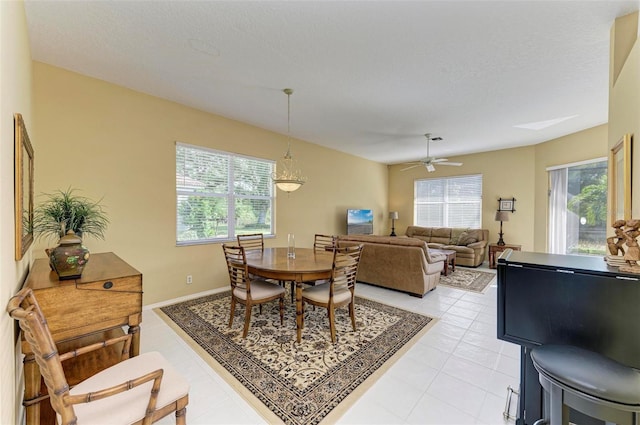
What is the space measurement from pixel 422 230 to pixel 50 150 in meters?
→ 7.38

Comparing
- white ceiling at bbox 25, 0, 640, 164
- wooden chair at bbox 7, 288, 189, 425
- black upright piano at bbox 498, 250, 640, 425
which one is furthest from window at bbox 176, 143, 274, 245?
black upright piano at bbox 498, 250, 640, 425

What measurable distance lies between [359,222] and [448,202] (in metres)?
2.58

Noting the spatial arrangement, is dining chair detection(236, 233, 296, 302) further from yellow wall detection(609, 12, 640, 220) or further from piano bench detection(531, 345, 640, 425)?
yellow wall detection(609, 12, 640, 220)

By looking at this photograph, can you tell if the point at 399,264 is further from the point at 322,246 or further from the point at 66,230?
the point at 66,230

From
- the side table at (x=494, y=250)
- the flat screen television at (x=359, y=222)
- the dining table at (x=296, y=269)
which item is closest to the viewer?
the dining table at (x=296, y=269)

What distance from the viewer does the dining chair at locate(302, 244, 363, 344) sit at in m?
2.60

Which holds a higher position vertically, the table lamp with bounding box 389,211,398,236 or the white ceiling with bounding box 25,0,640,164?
the white ceiling with bounding box 25,0,640,164

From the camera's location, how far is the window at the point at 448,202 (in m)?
6.82

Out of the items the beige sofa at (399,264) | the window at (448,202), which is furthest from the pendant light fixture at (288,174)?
the window at (448,202)

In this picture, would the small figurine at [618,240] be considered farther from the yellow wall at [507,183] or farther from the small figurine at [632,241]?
the yellow wall at [507,183]

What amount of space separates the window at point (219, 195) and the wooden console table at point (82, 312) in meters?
2.01

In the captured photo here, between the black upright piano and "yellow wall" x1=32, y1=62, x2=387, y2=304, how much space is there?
3.25 metres

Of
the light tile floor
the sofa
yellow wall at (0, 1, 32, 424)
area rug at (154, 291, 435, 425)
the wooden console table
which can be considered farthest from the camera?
the sofa

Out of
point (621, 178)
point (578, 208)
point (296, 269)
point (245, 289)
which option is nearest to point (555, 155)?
point (578, 208)
